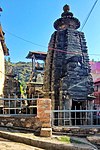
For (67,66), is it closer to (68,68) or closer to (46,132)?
(68,68)

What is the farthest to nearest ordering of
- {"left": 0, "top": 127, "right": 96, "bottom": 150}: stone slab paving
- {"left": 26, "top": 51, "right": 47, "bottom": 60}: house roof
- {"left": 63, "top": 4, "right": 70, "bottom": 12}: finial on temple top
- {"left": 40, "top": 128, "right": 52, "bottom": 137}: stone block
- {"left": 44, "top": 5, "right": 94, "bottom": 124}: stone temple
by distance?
{"left": 26, "top": 51, "right": 47, "bottom": 60}: house roof, {"left": 63, "top": 4, "right": 70, "bottom": 12}: finial on temple top, {"left": 44, "top": 5, "right": 94, "bottom": 124}: stone temple, {"left": 40, "top": 128, "right": 52, "bottom": 137}: stone block, {"left": 0, "top": 127, "right": 96, "bottom": 150}: stone slab paving

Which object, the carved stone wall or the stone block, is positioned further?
the carved stone wall

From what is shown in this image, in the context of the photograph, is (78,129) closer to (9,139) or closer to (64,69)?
(9,139)

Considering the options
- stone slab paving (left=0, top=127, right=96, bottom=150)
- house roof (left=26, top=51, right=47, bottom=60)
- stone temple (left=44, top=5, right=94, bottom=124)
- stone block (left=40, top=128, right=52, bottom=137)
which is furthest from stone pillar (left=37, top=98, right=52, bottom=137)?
house roof (left=26, top=51, right=47, bottom=60)

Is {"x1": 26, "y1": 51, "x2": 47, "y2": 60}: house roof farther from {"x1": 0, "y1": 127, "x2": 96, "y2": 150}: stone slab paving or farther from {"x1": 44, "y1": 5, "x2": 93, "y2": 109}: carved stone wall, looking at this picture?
{"x1": 0, "y1": 127, "x2": 96, "y2": 150}: stone slab paving

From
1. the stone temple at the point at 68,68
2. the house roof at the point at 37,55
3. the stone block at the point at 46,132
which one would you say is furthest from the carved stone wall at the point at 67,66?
the stone block at the point at 46,132

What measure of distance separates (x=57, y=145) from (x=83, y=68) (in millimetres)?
10023

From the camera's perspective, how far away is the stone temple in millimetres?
14516

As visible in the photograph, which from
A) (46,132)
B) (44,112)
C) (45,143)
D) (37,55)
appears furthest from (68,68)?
(45,143)

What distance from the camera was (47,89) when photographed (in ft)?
52.2

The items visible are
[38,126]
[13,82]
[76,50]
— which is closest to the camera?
[38,126]

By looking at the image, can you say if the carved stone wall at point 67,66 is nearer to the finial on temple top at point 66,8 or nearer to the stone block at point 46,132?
the finial on temple top at point 66,8

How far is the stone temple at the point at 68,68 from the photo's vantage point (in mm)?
14516

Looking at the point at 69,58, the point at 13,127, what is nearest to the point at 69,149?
the point at 13,127
